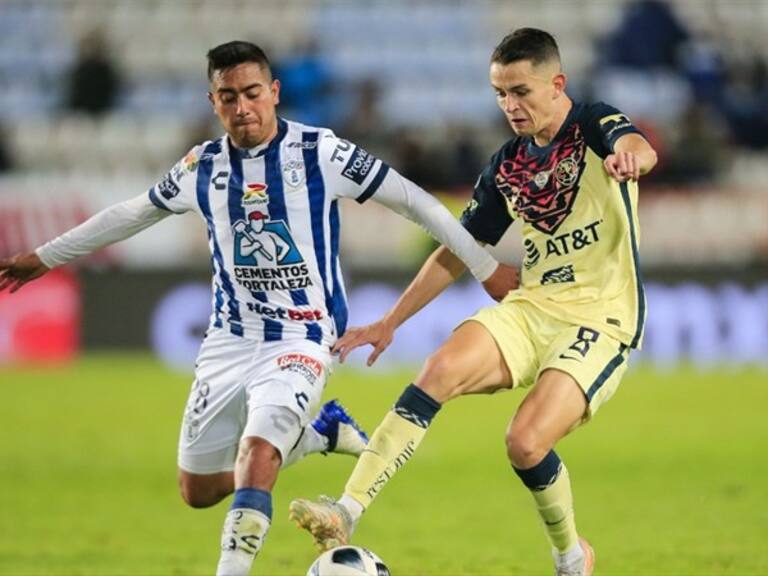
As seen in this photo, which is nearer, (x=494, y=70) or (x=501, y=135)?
(x=494, y=70)

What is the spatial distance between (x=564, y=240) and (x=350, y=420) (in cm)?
162

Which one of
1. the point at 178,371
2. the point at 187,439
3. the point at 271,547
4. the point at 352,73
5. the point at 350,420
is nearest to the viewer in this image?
the point at 187,439

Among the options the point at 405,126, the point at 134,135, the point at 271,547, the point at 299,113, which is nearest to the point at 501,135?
the point at 405,126

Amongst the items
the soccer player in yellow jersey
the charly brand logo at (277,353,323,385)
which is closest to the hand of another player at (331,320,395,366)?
the soccer player in yellow jersey

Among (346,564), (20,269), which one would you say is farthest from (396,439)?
(20,269)

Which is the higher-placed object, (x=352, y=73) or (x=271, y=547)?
(x=352, y=73)

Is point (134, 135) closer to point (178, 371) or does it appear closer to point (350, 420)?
point (178, 371)

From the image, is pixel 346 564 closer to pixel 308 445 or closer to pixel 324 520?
pixel 324 520

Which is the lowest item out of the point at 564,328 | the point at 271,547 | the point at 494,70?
the point at 271,547

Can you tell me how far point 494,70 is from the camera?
6.57 m

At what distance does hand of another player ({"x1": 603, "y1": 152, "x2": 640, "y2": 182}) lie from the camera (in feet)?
19.8

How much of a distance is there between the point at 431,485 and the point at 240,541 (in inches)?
192

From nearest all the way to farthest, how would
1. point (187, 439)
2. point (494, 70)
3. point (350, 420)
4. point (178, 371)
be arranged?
point (494, 70) → point (187, 439) → point (350, 420) → point (178, 371)

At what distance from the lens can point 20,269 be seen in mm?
7047
